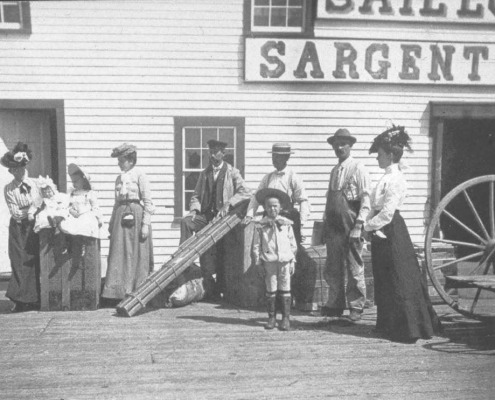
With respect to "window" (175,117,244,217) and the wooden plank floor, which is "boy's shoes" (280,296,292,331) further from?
"window" (175,117,244,217)

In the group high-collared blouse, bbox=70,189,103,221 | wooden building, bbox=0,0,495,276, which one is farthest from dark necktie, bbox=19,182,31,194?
wooden building, bbox=0,0,495,276

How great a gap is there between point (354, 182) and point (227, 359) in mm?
2296

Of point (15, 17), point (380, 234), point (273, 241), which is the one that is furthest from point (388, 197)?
point (15, 17)

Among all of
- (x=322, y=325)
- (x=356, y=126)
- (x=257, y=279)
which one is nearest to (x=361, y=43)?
(x=356, y=126)

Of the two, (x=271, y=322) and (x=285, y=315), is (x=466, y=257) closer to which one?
(x=285, y=315)

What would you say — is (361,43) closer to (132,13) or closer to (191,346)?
(132,13)

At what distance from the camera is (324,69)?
875cm

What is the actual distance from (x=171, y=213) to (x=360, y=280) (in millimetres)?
3784

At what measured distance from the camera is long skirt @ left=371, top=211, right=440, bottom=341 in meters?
5.43

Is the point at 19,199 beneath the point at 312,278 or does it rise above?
above

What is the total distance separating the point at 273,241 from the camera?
5.87 meters

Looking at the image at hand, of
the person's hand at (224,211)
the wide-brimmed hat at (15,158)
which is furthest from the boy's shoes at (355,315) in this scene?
the wide-brimmed hat at (15,158)

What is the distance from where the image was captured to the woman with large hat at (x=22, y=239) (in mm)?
6621

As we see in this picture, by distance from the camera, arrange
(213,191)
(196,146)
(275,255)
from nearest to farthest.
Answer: (275,255) < (213,191) < (196,146)
